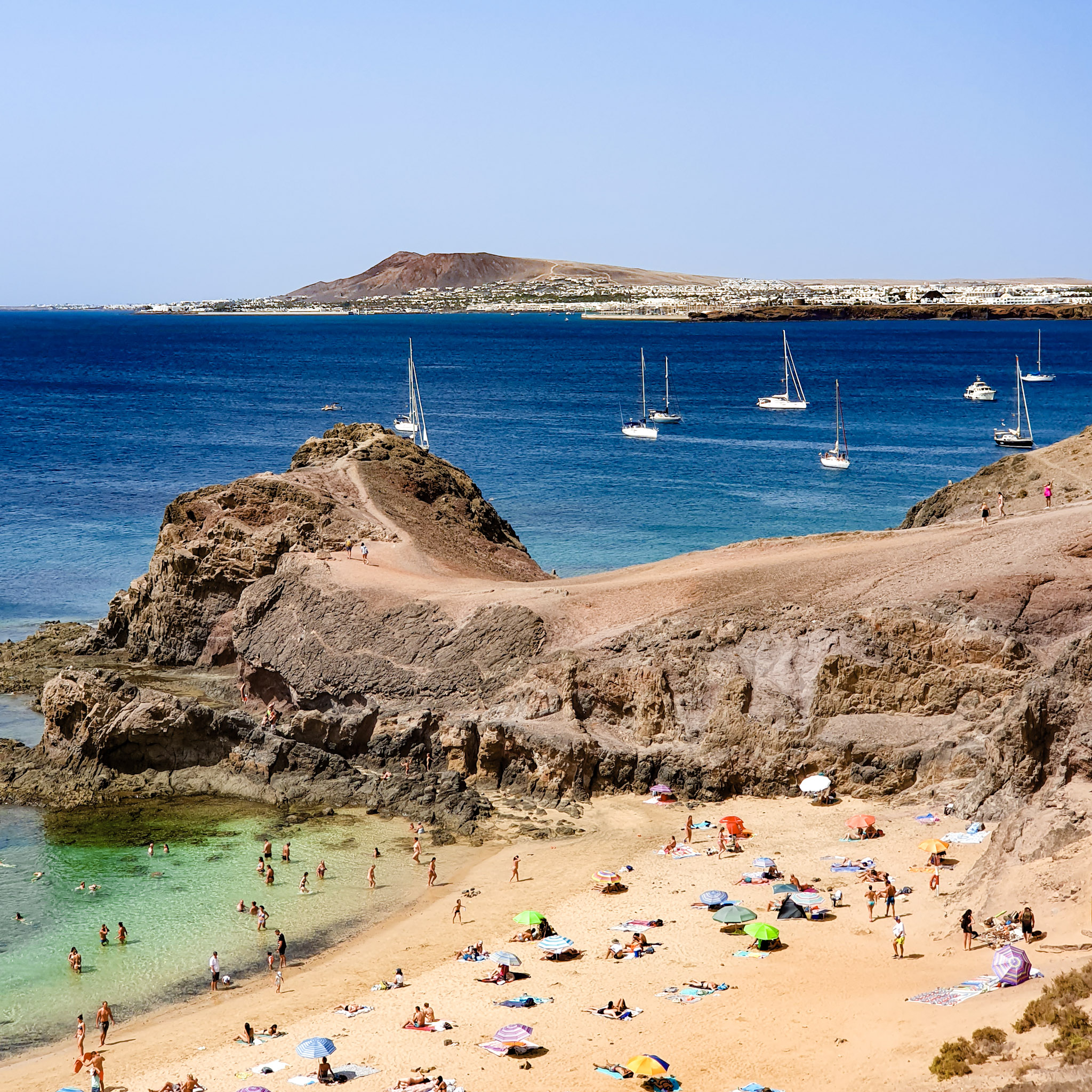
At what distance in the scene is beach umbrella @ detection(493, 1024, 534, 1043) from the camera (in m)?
23.6

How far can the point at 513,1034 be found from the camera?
23.8 m

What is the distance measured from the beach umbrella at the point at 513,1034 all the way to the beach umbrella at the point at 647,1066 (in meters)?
2.45

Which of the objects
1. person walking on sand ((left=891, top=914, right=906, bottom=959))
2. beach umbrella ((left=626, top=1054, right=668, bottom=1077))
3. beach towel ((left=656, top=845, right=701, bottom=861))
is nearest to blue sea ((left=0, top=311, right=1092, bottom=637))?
beach towel ((left=656, top=845, right=701, bottom=861))

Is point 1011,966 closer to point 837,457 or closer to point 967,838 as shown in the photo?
point 967,838

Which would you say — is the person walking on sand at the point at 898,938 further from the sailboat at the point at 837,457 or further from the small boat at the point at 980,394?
the small boat at the point at 980,394

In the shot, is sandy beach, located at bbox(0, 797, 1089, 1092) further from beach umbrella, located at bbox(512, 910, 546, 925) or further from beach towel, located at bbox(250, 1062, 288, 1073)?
beach umbrella, located at bbox(512, 910, 546, 925)

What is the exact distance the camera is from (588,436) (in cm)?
10456

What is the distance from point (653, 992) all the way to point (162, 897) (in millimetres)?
13489

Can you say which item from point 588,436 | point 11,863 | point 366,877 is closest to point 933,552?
point 366,877

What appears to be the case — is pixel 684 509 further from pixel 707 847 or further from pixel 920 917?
pixel 920 917

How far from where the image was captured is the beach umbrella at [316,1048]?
23484 mm

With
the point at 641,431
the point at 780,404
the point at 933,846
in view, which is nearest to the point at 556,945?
the point at 933,846

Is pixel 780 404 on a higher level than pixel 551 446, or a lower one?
higher

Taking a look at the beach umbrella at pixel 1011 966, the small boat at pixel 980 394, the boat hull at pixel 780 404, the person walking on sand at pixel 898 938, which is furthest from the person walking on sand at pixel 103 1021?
the small boat at pixel 980 394
